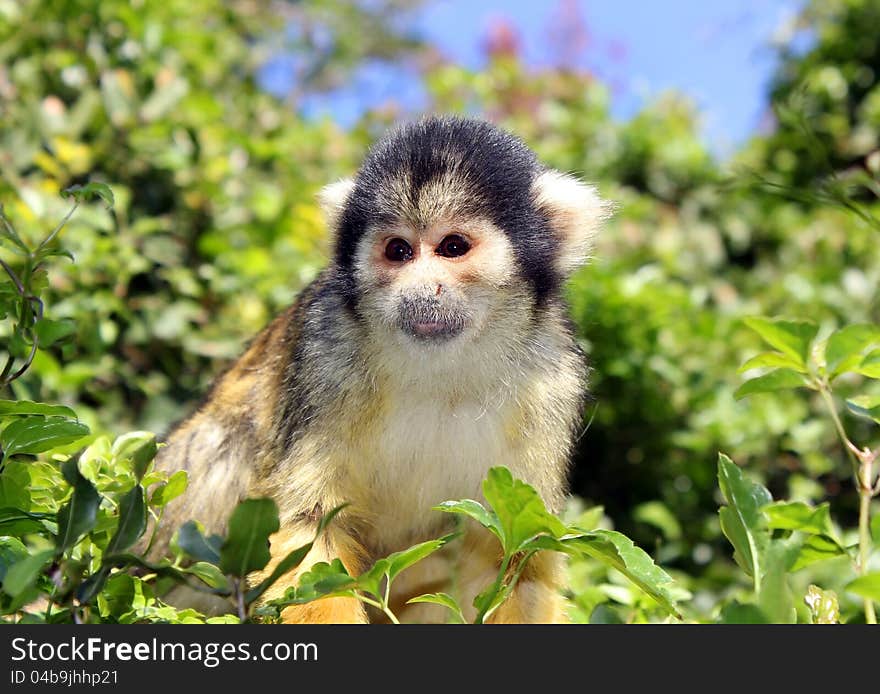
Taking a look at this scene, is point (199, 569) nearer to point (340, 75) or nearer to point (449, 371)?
point (449, 371)

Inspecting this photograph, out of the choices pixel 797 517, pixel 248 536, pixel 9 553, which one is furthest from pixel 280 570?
pixel 797 517

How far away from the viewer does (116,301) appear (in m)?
4.18

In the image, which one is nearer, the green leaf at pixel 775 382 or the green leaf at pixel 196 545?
the green leaf at pixel 196 545

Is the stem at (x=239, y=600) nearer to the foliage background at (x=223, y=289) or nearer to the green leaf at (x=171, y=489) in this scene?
the green leaf at (x=171, y=489)

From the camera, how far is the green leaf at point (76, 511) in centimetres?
151

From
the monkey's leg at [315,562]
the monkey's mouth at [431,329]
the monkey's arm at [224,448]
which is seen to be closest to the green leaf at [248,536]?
the monkey's leg at [315,562]

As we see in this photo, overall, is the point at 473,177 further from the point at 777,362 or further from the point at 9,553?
the point at 9,553

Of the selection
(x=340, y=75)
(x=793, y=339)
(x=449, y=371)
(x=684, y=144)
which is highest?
(x=340, y=75)

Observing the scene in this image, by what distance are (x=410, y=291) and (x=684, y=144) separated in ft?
17.3

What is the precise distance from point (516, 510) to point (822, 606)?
0.67 meters

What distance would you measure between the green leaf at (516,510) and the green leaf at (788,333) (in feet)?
1.59

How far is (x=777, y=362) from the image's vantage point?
1.74 m

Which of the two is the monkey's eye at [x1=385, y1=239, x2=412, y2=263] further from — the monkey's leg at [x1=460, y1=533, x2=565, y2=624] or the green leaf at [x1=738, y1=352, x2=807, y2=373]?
the green leaf at [x1=738, y1=352, x2=807, y2=373]
